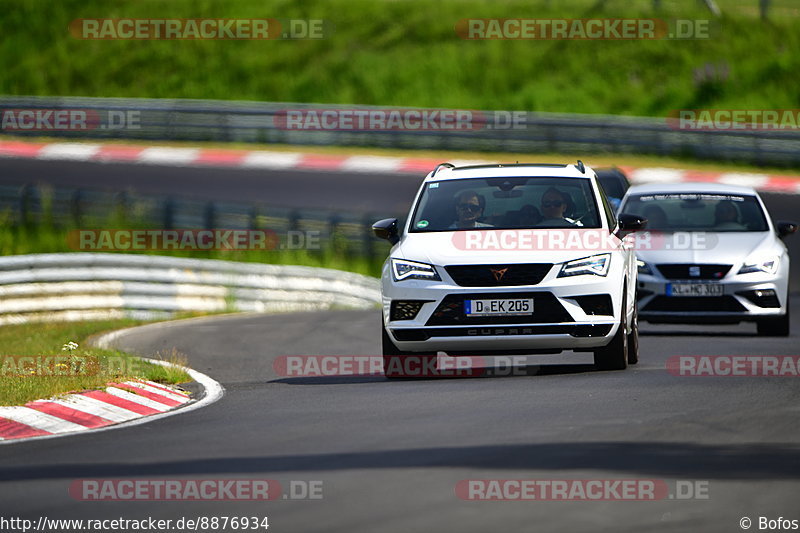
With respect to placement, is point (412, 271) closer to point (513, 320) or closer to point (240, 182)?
point (513, 320)

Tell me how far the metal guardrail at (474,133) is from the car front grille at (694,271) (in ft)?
58.5

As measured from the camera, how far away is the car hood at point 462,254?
36.6 ft

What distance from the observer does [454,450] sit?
7730 mm

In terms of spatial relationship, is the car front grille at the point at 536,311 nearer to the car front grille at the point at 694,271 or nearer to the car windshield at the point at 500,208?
the car windshield at the point at 500,208

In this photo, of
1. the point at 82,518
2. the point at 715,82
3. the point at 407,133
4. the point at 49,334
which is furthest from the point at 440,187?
the point at 715,82

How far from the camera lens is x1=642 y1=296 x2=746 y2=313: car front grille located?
15258mm

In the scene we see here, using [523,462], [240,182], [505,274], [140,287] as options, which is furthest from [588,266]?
[240,182]

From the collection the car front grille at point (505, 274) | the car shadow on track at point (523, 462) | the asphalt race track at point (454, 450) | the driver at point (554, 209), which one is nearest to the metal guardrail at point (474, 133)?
the driver at point (554, 209)

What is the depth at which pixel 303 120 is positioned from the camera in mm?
36125

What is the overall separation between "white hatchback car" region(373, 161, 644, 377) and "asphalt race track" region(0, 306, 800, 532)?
32 cm

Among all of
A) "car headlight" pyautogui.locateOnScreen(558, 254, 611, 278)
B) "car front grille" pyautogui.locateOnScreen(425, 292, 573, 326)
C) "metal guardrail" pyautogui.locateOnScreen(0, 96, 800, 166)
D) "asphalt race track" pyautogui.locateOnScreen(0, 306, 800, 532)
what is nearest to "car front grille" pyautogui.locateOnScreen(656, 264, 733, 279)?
"asphalt race track" pyautogui.locateOnScreen(0, 306, 800, 532)

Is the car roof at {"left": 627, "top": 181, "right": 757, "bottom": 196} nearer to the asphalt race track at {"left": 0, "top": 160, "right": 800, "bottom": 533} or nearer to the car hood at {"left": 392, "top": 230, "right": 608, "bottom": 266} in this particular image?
the asphalt race track at {"left": 0, "top": 160, "right": 800, "bottom": 533}

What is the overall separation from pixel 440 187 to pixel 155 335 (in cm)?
619

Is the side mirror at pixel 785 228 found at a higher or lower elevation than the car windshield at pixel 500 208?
lower
